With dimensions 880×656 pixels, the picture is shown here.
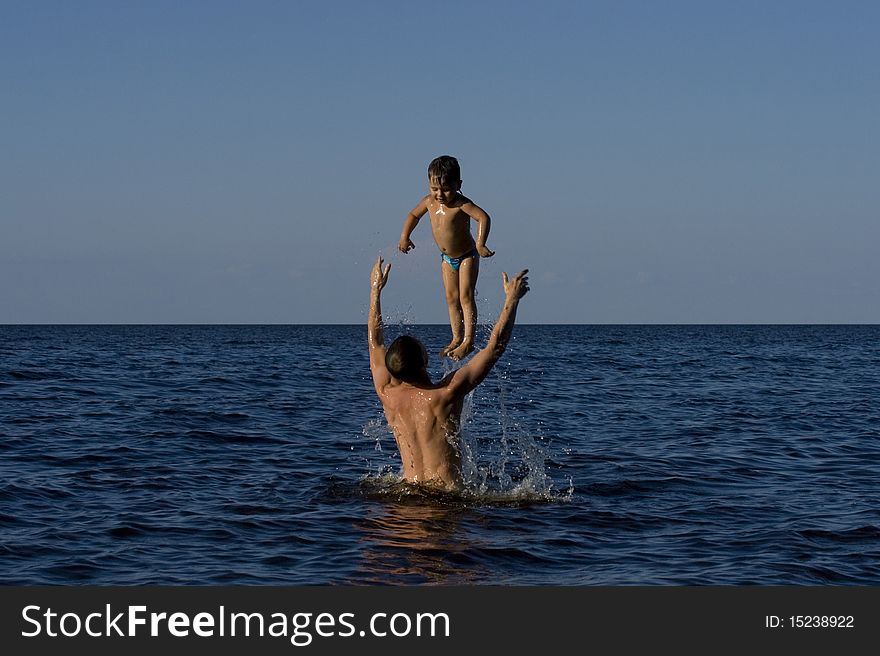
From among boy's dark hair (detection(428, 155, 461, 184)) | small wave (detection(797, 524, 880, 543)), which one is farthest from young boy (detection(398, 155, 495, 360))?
small wave (detection(797, 524, 880, 543))

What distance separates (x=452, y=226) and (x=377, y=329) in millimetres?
1806

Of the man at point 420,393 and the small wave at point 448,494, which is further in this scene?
the small wave at point 448,494

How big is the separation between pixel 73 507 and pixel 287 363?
37.0 metres

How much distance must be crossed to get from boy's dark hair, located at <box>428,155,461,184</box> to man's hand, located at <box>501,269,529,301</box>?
103cm

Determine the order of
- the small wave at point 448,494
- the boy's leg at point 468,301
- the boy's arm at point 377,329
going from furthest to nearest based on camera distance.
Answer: the small wave at point 448,494
the boy's arm at point 377,329
the boy's leg at point 468,301

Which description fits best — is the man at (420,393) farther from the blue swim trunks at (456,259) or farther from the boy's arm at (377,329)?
the blue swim trunks at (456,259)

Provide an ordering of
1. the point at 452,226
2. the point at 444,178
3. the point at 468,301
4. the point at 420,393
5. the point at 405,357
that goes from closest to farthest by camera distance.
A: 1. the point at 444,178
2. the point at 452,226
3. the point at 468,301
4. the point at 405,357
5. the point at 420,393

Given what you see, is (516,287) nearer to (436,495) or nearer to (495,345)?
(495,345)

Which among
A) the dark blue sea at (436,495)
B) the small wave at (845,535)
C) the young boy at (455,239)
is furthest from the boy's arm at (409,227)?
the small wave at (845,535)

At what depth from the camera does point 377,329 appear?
11.4 meters

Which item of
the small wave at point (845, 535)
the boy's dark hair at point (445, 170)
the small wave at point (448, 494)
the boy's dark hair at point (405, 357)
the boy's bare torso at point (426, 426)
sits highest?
the boy's dark hair at point (445, 170)

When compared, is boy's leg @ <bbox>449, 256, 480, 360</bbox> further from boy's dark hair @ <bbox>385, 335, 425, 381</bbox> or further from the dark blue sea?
the dark blue sea

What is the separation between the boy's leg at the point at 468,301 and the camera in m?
10.3

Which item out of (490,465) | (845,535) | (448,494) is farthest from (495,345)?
(490,465)
